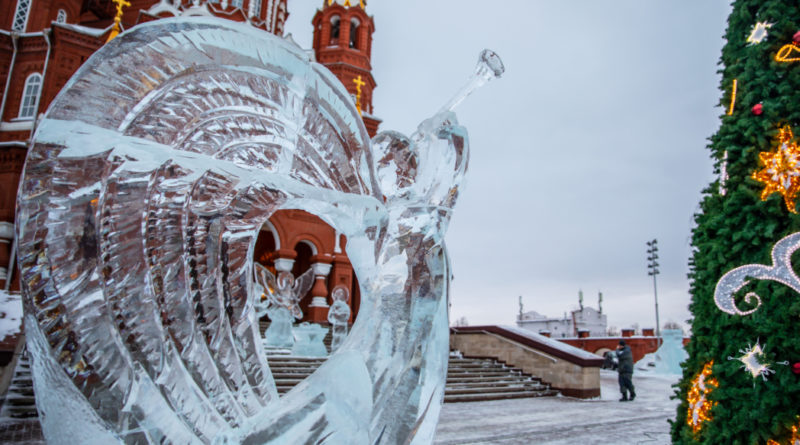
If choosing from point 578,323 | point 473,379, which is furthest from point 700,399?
point 578,323

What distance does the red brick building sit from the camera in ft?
52.5

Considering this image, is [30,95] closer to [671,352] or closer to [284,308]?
[284,308]

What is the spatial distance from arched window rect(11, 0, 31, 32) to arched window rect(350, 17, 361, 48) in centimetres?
1388

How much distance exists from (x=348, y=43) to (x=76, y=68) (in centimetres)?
1189

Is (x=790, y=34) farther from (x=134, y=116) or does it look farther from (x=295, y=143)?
(x=134, y=116)

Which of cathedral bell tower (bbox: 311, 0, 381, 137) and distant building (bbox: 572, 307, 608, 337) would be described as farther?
distant building (bbox: 572, 307, 608, 337)

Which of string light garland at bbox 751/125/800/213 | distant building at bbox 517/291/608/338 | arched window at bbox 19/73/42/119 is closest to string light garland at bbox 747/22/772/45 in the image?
string light garland at bbox 751/125/800/213

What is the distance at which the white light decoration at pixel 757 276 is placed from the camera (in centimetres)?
316

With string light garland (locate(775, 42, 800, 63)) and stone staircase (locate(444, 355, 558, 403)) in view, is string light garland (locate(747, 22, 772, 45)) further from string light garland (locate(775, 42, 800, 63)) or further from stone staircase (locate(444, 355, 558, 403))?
stone staircase (locate(444, 355, 558, 403))

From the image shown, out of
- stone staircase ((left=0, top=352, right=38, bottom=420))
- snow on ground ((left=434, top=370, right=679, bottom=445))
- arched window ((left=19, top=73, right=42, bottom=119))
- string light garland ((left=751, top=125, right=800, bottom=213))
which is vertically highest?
arched window ((left=19, top=73, right=42, bottom=119))

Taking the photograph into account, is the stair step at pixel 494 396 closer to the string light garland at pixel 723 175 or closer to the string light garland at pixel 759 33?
the string light garland at pixel 723 175

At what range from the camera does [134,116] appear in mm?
1092

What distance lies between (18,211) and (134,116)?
0.31 meters

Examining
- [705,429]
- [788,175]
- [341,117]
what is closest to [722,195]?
[788,175]
